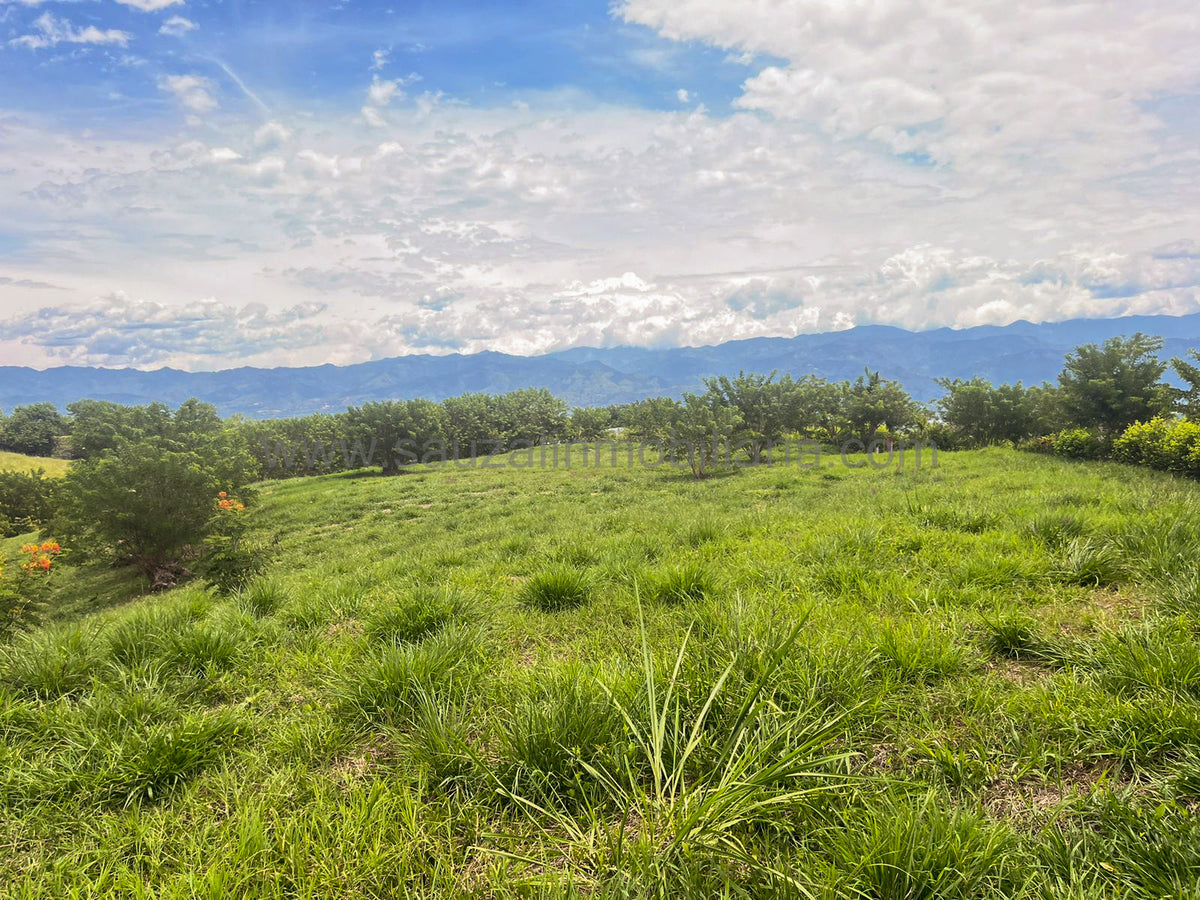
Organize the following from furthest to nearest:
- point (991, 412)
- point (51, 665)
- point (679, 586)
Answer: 1. point (991, 412)
2. point (679, 586)
3. point (51, 665)

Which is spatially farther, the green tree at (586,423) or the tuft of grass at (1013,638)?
the green tree at (586,423)

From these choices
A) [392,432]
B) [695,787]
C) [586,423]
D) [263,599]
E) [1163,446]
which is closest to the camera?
[695,787]

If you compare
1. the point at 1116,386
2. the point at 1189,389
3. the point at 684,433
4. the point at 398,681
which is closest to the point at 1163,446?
the point at 1116,386

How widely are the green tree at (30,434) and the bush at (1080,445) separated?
433 ft

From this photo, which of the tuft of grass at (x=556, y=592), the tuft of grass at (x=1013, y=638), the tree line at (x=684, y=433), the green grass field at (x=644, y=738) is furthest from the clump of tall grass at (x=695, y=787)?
the tree line at (x=684, y=433)

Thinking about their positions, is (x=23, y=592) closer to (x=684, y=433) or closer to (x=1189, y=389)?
(x=684, y=433)

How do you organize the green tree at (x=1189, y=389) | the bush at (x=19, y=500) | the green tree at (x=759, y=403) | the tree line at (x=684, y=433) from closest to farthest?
the tree line at (x=684, y=433) < the green tree at (x=1189, y=389) < the green tree at (x=759, y=403) < the bush at (x=19, y=500)

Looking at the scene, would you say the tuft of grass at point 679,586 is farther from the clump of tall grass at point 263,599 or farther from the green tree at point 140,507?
the green tree at point 140,507

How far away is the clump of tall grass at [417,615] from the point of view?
4254 millimetres

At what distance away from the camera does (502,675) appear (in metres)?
3.45

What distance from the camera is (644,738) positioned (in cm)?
250

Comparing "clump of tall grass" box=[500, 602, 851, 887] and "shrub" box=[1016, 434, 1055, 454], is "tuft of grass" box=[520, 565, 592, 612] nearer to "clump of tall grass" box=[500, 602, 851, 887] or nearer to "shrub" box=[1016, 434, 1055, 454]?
"clump of tall grass" box=[500, 602, 851, 887]

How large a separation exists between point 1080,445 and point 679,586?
79.5 ft

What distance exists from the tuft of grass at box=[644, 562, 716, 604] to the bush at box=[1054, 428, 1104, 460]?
2376 cm
